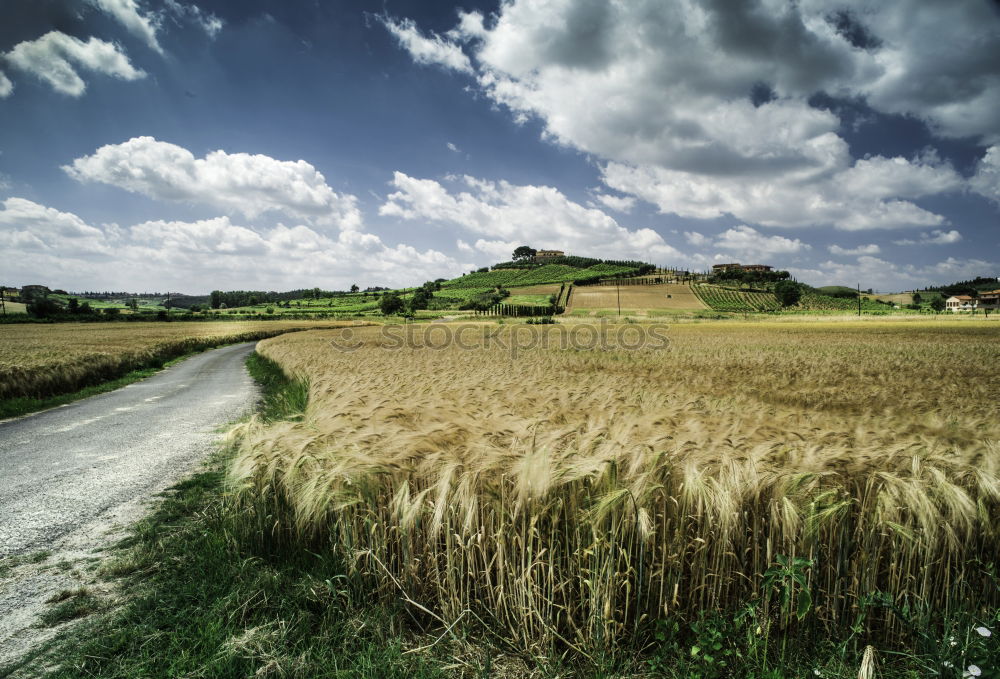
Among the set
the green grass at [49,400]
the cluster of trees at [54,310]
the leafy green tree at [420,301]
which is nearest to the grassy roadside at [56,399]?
the green grass at [49,400]

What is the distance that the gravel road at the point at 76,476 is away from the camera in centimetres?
346

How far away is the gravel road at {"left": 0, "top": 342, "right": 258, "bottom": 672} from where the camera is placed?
3465mm

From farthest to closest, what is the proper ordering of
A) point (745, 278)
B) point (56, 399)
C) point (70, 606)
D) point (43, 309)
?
point (745, 278) < point (43, 309) < point (56, 399) < point (70, 606)

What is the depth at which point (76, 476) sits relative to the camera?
20.4ft

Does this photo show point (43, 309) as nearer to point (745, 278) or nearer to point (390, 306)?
point (390, 306)

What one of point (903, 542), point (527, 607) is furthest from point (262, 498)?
point (903, 542)

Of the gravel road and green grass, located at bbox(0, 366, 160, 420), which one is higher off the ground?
the gravel road

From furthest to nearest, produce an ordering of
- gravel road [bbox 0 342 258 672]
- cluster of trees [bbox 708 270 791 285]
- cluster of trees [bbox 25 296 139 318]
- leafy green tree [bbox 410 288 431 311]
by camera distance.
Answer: cluster of trees [bbox 708 270 791 285] < leafy green tree [bbox 410 288 431 311] < cluster of trees [bbox 25 296 139 318] < gravel road [bbox 0 342 258 672]

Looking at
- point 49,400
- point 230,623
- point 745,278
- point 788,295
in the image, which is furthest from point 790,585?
point 745,278

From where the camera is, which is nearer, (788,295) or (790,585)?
(790,585)

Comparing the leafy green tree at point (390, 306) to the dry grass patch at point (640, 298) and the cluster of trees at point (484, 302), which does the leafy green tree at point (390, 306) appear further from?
the dry grass patch at point (640, 298)

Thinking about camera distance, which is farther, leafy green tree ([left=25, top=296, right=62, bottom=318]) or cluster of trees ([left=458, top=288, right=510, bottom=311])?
cluster of trees ([left=458, top=288, right=510, bottom=311])

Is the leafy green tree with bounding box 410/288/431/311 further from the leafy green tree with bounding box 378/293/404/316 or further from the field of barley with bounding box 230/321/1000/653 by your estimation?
the field of barley with bounding box 230/321/1000/653

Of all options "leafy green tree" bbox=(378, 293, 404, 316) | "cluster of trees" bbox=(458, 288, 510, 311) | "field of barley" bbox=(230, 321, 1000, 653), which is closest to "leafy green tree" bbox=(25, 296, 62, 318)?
"leafy green tree" bbox=(378, 293, 404, 316)
